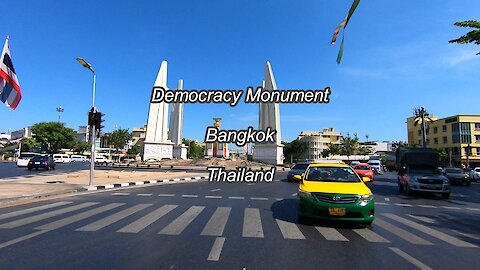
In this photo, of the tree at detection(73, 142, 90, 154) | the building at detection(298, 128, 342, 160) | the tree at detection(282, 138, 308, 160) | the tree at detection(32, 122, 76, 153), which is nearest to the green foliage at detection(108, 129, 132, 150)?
the tree at detection(73, 142, 90, 154)

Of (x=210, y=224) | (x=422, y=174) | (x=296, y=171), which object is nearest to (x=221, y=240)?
(x=210, y=224)

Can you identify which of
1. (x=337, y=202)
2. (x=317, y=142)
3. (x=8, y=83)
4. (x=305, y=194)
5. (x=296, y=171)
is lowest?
(x=337, y=202)

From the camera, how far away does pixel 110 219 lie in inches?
328

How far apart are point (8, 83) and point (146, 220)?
11.9 metres

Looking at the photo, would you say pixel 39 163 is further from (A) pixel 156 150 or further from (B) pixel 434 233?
(B) pixel 434 233

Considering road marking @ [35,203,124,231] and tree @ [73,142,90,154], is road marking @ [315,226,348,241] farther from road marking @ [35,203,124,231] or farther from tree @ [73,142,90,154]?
tree @ [73,142,90,154]

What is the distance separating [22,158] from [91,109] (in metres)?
27.9

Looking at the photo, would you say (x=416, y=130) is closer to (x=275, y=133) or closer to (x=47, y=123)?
(x=275, y=133)

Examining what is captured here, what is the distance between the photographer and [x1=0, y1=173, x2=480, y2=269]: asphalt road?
4.96 metres

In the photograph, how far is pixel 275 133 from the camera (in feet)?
163

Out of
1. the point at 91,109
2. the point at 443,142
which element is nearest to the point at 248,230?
the point at 91,109

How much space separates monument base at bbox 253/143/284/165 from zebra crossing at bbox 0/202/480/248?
133ft

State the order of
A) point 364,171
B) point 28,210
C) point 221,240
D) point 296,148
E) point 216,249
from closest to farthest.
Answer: point 216,249 < point 221,240 < point 28,210 < point 364,171 < point 296,148

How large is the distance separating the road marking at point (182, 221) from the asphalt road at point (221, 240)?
0.02 metres
